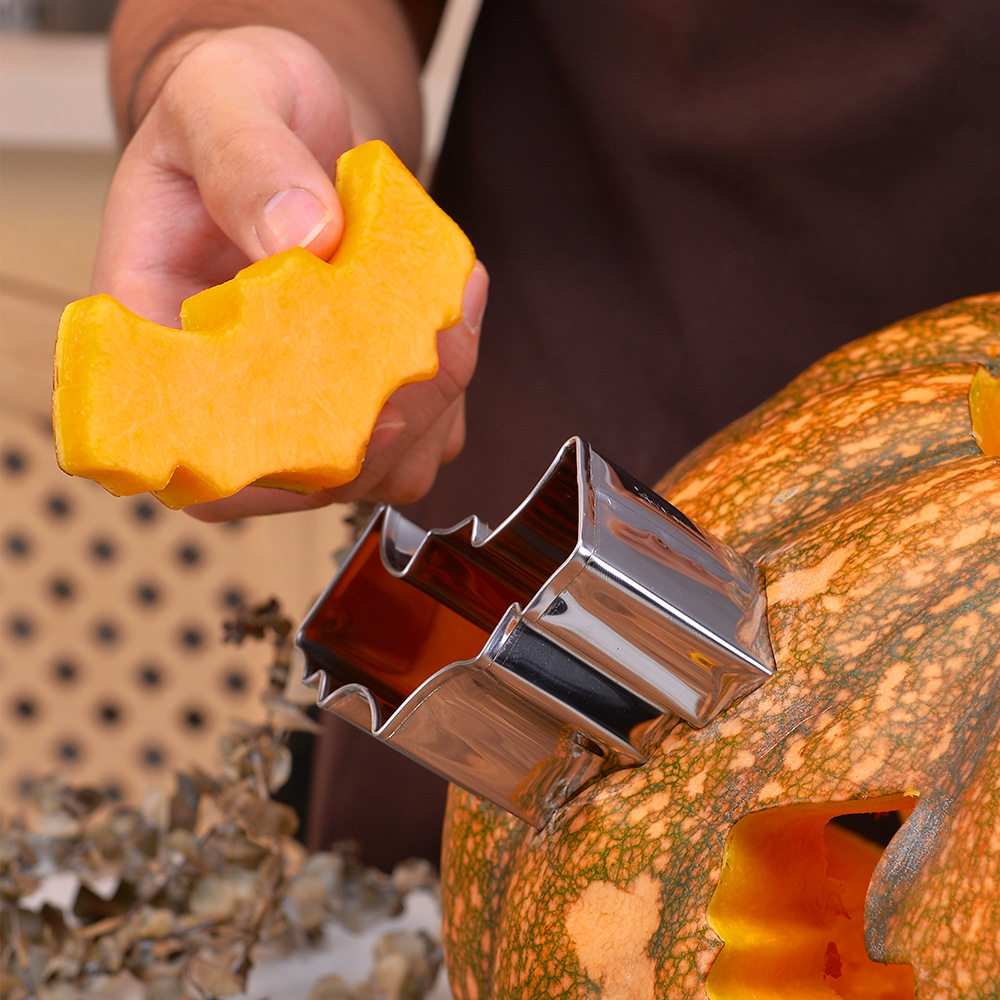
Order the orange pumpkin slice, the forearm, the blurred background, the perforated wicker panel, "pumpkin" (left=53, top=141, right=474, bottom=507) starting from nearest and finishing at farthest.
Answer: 1. "pumpkin" (left=53, top=141, right=474, bottom=507)
2. the orange pumpkin slice
3. the forearm
4. the blurred background
5. the perforated wicker panel

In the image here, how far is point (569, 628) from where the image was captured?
0.36 m

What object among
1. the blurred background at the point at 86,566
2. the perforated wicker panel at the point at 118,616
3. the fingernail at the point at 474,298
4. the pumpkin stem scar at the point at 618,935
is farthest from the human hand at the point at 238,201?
the perforated wicker panel at the point at 118,616

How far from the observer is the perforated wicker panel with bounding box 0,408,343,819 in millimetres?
1866

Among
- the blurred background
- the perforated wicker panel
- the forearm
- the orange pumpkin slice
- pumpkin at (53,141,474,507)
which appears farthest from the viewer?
the perforated wicker panel

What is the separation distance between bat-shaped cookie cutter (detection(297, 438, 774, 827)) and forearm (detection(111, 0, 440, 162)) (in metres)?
0.38

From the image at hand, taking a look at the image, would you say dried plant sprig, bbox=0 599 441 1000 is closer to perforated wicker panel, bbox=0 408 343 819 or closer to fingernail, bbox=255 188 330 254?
fingernail, bbox=255 188 330 254

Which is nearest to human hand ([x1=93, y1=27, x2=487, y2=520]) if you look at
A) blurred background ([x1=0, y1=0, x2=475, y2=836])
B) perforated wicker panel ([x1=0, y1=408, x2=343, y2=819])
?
blurred background ([x1=0, y1=0, x2=475, y2=836])

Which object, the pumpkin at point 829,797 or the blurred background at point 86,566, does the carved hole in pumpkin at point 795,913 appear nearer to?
the pumpkin at point 829,797

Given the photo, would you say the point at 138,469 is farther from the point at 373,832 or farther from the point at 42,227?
the point at 42,227

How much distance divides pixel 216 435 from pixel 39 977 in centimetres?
37

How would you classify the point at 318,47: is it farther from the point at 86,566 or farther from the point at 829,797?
the point at 86,566

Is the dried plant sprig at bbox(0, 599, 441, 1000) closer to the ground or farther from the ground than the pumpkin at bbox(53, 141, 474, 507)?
closer to the ground

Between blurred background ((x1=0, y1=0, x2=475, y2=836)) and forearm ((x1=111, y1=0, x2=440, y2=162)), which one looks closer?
forearm ((x1=111, y1=0, x2=440, y2=162))

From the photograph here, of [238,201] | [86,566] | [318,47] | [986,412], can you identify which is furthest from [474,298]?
[86,566]
